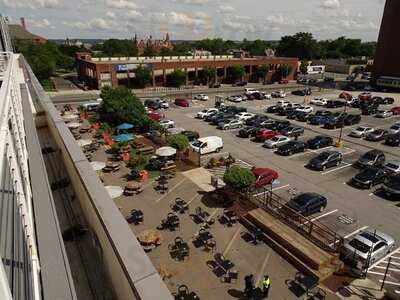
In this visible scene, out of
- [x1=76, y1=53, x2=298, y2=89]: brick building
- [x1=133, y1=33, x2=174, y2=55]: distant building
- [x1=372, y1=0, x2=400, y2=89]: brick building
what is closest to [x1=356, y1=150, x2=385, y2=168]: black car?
[x1=76, y1=53, x2=298, y2=89]: brick building

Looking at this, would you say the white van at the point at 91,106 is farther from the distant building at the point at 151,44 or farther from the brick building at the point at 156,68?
the distant building at the point at 151,44

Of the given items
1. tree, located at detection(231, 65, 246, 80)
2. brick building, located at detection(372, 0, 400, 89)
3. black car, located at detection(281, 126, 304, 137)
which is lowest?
black car, located at detection(281, 126, 304, 137)

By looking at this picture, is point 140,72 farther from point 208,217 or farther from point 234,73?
point 208,217

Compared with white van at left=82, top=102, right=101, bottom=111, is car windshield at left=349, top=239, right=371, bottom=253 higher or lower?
lower

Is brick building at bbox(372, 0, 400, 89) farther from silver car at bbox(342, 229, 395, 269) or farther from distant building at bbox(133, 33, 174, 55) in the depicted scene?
distant building at bbox(133, 33, 174, 55)

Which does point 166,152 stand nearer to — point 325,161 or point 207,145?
point 207,145

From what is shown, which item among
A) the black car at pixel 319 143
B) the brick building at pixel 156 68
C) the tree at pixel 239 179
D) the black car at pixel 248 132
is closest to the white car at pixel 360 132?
the black car at pixel 319 143

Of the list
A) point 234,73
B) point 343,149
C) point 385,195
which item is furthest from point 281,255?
point 234,73
